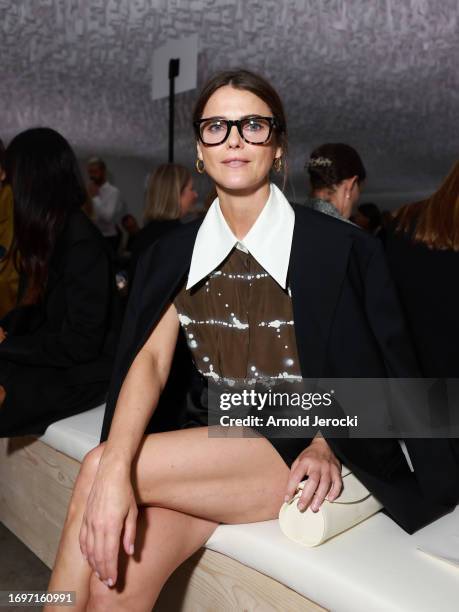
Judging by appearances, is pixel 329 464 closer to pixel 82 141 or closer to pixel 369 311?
pixel 369 311

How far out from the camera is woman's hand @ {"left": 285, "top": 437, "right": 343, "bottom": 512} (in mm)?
980

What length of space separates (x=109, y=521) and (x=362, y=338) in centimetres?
52

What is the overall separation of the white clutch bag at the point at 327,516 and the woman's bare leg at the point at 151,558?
0.55ft

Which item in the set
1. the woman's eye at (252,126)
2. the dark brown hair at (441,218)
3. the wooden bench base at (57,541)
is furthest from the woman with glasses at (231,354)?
the dark brown hair at (441,218)

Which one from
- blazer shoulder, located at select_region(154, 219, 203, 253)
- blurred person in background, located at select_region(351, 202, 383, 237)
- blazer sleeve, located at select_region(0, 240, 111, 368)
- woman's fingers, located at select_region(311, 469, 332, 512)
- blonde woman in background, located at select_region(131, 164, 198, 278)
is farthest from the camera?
blurred person in background, located at select_region(351, 202, 383, 237)

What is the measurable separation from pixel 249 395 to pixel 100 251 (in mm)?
771

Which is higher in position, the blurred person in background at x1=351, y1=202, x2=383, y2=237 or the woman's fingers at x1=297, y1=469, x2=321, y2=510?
the woman's fingers at x1=297, y1=469, x2=321, y2=510

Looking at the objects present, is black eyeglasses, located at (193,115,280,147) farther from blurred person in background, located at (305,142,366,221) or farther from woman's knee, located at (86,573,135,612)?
blurred person in background, located at (305,142,366,221)

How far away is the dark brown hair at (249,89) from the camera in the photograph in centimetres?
109

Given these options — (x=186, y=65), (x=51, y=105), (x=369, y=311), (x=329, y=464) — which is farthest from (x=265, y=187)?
(x=51, y=105)

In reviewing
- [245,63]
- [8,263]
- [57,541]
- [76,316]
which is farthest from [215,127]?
[245,63]

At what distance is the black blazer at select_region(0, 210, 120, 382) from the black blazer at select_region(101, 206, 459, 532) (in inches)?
30.6
